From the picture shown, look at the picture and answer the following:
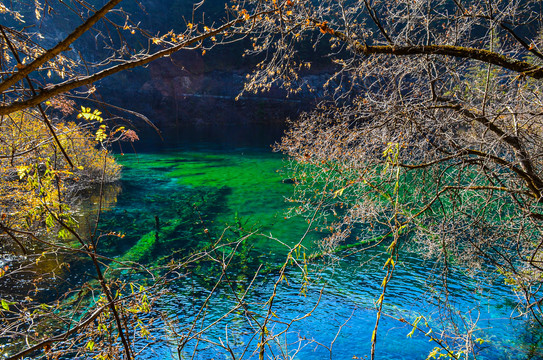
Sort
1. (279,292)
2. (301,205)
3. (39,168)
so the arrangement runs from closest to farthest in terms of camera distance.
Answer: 1. (39,168)
2. (279,292)
3. (301,205)

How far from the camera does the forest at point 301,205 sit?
8.25 ft

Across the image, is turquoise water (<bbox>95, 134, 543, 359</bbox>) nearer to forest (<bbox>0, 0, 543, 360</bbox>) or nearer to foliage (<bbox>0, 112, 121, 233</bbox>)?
forest (<bbox>0, 0, 543, 360</bbox>)

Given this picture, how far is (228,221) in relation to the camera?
1360cm

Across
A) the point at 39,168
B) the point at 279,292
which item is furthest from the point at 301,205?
the point at 39,168

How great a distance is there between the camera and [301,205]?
43.9 ft

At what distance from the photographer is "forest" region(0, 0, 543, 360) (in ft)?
8.25

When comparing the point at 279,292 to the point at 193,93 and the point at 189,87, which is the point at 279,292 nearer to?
the point at 193,93

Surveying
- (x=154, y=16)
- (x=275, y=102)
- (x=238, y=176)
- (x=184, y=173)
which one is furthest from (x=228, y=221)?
(x=154, y=16)

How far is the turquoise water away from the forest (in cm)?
6

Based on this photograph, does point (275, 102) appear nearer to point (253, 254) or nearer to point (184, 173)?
point (184, 173)

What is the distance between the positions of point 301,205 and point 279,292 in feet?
16.0

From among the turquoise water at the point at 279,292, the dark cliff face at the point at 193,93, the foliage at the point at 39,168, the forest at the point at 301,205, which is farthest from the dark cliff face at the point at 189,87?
the turquoise water at the point at 279,292

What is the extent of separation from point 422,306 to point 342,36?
625cm

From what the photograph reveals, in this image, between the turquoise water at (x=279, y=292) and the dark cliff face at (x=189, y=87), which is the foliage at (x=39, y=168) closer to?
the turquoise water at (x=279, y=292)
